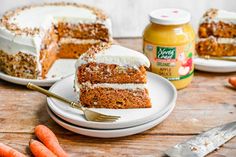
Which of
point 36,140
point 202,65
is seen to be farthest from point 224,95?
point 36,140

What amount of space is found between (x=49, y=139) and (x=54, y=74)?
68 centimetres

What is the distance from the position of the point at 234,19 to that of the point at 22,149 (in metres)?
1.26

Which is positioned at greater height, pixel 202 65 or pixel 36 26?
pixel 36 26

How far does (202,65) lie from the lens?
7.91ft

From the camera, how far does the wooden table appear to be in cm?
180

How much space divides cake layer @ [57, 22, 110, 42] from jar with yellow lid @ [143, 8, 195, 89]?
43cm

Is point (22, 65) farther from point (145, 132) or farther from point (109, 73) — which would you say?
point (145, 132)

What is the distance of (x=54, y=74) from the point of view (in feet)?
7.99

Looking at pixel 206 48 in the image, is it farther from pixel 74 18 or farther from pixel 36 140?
pixel 36 140

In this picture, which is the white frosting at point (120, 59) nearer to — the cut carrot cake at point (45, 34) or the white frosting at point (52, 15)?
the cut carrot cake at point (45, 34)

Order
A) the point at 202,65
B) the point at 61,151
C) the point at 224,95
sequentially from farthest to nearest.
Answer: the point at 202,65
the point at 224,95
the point at 61,151

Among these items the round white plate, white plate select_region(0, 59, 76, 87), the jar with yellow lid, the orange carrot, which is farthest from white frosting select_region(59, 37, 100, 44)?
the orange carrot

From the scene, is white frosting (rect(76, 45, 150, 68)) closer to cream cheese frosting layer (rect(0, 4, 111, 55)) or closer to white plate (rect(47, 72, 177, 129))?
white plate (rect(47, 72, 177, 129))

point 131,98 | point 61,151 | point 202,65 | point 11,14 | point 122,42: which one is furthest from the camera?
point 122,42
